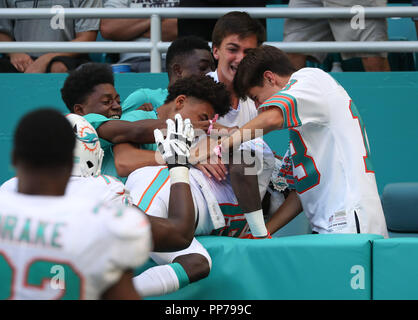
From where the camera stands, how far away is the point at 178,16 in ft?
14.2

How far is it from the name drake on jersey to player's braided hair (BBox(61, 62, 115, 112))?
2.16m

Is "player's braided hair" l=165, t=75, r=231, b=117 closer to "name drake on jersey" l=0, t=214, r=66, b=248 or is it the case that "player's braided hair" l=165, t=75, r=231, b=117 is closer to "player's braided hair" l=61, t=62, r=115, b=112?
"player's braided hair" l=61, t=62, r=115, b=112

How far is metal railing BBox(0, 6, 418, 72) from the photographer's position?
421 centimetres

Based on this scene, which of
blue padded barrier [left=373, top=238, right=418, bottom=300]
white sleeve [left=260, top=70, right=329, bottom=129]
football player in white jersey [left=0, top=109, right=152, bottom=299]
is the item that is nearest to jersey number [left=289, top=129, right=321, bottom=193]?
white sleeve [left=260, top=70, right=329, bottom=129]

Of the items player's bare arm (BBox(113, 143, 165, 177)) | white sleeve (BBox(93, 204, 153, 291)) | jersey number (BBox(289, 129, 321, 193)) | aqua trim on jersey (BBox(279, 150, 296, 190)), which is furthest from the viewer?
aqua trim on jersey (BBox(279, 150, 296, 190))

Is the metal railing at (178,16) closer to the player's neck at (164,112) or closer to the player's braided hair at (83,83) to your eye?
the player's braided hair at (83,83)

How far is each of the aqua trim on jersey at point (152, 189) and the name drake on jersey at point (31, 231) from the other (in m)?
1.10

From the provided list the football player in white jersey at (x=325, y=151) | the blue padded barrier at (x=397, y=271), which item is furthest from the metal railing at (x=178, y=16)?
the blue padded barrier at (x=397, y=271)

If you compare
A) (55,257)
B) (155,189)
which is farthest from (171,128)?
(55,257)

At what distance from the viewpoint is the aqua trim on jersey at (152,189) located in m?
2.55

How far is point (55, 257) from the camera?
1400 mm

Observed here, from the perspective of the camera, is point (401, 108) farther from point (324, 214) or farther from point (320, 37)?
point (324, 214)
